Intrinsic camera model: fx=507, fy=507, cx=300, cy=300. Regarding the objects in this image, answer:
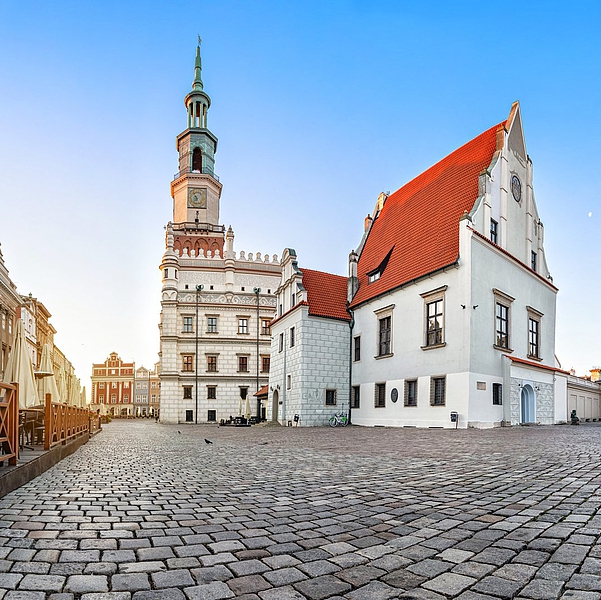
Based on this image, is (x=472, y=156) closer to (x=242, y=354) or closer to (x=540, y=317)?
(x=540, y=317)

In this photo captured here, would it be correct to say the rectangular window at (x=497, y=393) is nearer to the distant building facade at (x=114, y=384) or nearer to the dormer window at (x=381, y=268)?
the dormer window at (x=381, y=268)

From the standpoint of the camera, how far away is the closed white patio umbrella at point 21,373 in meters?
13.4

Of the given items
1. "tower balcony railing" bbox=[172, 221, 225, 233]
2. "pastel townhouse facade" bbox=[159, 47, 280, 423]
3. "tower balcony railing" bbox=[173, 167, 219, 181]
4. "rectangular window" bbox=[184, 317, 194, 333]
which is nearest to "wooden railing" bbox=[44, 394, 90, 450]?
"pastel townhouse facade" bbox=[159, 47, 280, 423]

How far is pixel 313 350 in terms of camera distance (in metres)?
29.8

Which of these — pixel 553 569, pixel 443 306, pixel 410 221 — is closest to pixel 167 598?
pixel 553 569

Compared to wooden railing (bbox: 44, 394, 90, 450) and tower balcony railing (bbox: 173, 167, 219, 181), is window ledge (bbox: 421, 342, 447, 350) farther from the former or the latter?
tower balcony railing (bbox: 173, 167, 219, 181)

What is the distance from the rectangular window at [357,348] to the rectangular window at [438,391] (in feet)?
24.0

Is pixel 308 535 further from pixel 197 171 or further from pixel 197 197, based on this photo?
pixel 197 171

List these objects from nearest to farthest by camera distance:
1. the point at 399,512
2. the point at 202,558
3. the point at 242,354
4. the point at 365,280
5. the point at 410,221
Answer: the point at 202,558 → the point at 399,512 → the point at 410,221 → the point at 365,280 → the point at 242,354

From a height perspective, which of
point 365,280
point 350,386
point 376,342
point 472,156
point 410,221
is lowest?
point 350,386

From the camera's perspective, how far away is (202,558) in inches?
143

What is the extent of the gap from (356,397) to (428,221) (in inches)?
428

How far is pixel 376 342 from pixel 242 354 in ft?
73.7

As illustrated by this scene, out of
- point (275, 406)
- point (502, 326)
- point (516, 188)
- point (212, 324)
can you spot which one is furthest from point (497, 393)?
point (212, 324)
